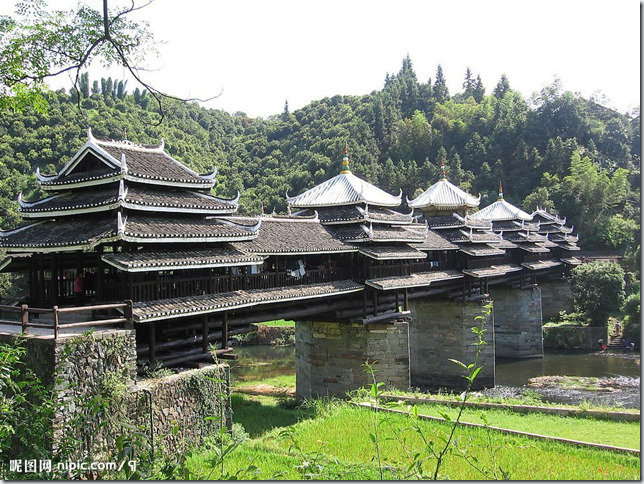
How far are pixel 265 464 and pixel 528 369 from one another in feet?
97.0

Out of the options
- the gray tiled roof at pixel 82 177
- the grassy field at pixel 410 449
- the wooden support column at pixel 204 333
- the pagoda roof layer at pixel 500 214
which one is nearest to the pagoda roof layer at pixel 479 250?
the pagoda roof layer at pixel 500 214

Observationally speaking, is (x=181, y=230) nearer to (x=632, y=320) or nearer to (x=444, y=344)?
(x=444, y=344)

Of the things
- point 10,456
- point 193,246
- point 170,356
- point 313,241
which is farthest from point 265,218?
point 10,456

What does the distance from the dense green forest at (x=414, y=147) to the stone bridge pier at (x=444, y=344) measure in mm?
27731

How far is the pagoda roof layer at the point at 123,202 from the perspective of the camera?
13.1 meters

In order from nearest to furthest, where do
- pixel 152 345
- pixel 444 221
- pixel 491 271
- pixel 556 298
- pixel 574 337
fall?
A: 1. pixel 152 345
2. pixel 444 221
3. pixel 491 271
4. pixel 574 337
5. pixel 556 298

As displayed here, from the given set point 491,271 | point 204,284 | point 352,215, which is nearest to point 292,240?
point 352,215

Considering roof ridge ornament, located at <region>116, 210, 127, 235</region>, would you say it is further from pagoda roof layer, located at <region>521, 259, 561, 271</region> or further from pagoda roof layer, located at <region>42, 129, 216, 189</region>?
pagoda roof layer, located at <region>521, 259, 561, 271</region>

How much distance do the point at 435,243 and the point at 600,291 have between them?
20.5m

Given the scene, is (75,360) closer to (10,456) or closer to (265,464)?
(10,456)

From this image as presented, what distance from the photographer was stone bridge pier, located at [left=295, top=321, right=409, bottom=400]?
22.6m

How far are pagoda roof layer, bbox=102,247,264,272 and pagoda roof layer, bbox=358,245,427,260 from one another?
23.6 feet

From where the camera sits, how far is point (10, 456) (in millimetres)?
10305

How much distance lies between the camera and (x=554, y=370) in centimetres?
3591
